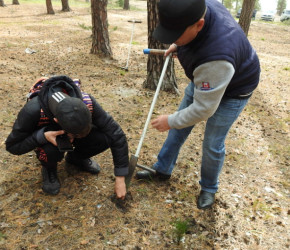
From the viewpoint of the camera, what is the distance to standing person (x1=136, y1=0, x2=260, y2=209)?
1607 millimetres

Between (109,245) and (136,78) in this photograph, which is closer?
(109,245)

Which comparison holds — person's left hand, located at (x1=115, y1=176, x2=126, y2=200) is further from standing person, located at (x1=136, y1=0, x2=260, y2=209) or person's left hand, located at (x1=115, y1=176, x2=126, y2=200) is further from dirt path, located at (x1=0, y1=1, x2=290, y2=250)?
standing person, located at (x1=136, y1=0, x2=260, y2=209)

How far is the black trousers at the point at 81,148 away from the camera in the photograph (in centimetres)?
238

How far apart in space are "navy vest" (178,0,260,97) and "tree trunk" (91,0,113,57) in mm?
5269

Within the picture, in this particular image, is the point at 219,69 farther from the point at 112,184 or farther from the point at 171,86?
the point at 171,86

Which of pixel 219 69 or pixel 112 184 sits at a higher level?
pixel 219 69

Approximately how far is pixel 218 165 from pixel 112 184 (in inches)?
46.3

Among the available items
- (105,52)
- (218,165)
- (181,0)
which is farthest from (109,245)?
(105,52)

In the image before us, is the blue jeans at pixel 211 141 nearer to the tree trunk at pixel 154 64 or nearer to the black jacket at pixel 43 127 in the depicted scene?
the black jacket at pixel 43 127

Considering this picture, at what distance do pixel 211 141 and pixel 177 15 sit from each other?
1197 millimetres

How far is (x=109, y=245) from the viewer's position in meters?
2.21

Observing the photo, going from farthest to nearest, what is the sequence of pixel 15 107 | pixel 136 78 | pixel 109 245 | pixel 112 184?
pixel 136 78 < pixel 15 107 < pixel 112 184 < pixel 109 245

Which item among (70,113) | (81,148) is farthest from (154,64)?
(70,113)

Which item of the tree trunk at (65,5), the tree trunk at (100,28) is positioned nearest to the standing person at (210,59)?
the tree trunk at (100,28)
